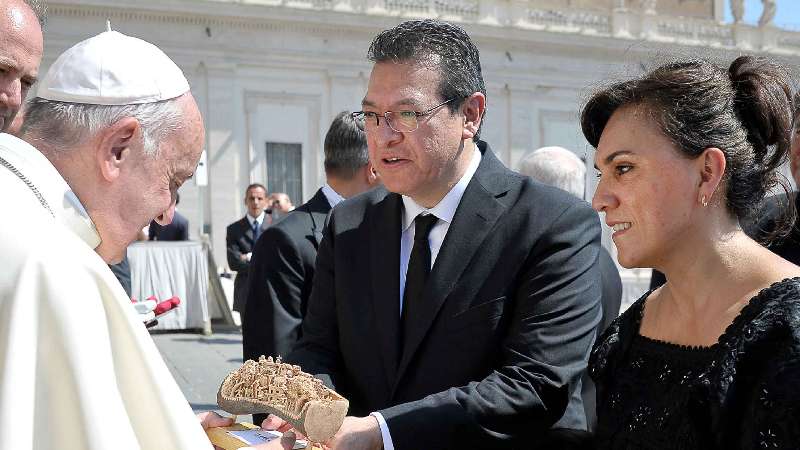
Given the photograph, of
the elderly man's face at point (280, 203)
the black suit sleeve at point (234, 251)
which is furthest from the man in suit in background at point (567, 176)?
the elderly man's face at point (280, 203)

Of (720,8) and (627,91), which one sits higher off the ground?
(720,8)

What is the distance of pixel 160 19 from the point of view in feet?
74.6

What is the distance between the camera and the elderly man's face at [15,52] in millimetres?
2980

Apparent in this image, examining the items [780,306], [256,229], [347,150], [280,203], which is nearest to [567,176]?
[347,150]

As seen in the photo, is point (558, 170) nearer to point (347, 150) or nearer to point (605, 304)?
point (605, 304)

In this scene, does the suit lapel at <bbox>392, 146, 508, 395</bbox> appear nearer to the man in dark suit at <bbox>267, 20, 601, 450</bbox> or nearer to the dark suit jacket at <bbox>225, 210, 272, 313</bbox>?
the man in dark suit at <bbox>267, 20, 601, 450</bbox>

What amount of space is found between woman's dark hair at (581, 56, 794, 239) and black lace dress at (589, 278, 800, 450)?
33 cm

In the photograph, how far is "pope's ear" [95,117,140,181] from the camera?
6.72 ft

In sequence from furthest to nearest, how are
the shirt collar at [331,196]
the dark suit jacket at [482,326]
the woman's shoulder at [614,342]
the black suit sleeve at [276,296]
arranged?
the shirt collar at [331,196]
the black suit sleeve at [276,296]
the dark suit jacket at [482,326]
the woman's shoulder at [614,342]

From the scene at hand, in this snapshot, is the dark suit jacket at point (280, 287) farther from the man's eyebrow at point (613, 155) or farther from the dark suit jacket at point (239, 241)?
the dark suit jacket at point (239, 241)

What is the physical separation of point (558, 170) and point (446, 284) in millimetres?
2075

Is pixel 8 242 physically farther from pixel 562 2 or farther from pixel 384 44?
pixel 562 2

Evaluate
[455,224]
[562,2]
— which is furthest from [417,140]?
[562,2]

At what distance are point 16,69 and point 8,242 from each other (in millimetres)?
1528
